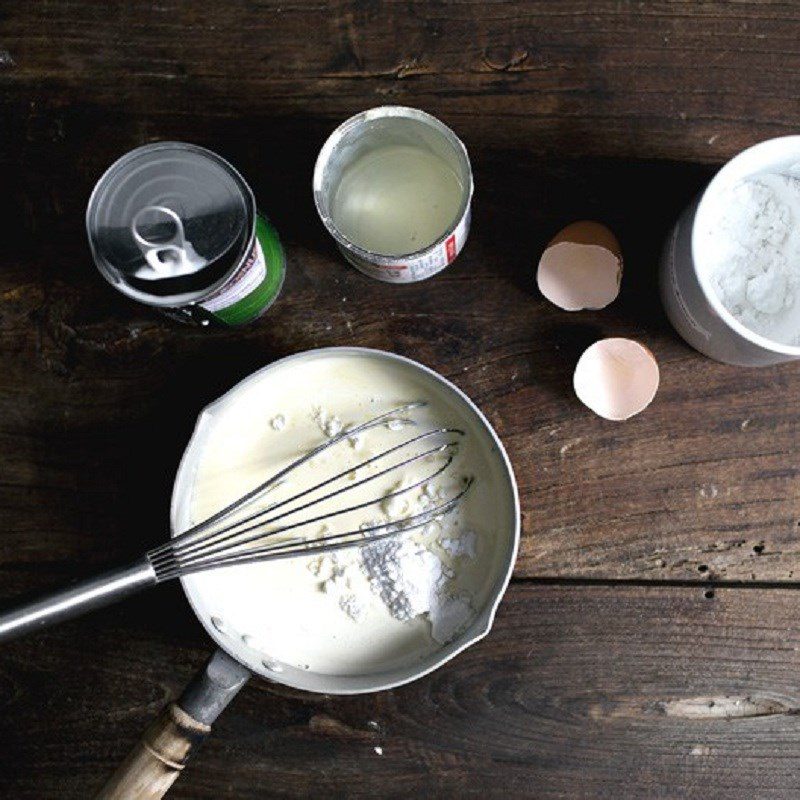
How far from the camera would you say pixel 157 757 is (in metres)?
0.60

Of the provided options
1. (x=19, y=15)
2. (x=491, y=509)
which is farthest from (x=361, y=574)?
(x=19, y=15)

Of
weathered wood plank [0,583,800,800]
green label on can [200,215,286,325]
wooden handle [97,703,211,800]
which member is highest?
green label on can [200,215,286,325]

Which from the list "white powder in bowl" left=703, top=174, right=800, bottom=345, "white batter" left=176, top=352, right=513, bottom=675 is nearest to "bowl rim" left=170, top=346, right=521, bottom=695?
"white batter" left=176, top=352, right=513, bottom=675

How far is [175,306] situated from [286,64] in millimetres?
216

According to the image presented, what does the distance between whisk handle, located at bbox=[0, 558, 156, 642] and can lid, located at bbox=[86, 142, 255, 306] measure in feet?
0.53

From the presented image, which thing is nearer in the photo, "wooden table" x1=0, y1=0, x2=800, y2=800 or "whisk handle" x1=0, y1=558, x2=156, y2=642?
"whisk handle" x1=0, y1=558, x2=156, y2=642

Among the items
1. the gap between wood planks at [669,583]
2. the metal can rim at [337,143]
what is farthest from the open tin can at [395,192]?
the gap between wood planks at [669,583]

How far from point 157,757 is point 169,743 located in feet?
0.04

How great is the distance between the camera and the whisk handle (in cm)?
56

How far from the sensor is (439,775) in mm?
706

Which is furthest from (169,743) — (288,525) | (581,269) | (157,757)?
(581,269)

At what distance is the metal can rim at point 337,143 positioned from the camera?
2.02 feet

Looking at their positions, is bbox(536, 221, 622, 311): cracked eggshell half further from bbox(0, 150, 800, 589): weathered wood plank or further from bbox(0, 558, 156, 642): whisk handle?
bbox(0, 558, 156, 642): whisk handle

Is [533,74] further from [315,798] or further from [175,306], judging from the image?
[315,798]
